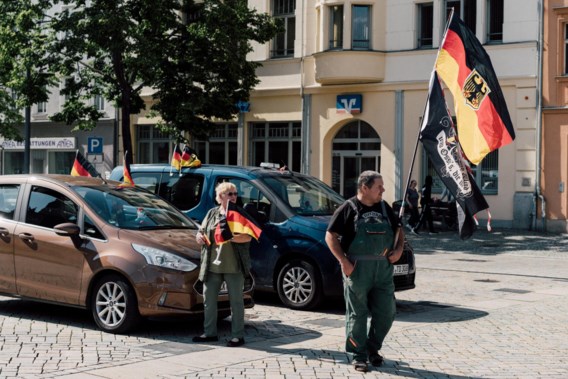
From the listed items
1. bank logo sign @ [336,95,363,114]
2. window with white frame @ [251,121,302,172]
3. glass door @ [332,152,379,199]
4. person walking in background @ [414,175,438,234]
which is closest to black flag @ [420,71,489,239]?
Result: person walking in background @ [414,175,438,234]

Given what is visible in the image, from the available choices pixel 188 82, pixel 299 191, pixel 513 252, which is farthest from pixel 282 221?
pixel 188 82

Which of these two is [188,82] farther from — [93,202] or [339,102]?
[93,202]

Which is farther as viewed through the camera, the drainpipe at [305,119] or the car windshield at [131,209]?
the drainpipe at [305,119]

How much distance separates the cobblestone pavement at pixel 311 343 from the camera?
8.07 metres

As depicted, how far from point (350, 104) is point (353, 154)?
177 centimetres

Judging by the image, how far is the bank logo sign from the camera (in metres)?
31.2

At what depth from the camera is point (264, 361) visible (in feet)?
27.8

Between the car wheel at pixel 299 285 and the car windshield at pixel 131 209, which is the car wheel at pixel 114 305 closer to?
the car windshield at pixel 131 209

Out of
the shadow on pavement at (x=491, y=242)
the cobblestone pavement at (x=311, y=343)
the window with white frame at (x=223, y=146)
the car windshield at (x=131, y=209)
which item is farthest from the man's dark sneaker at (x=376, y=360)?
the window with white frame at (x=223, y=146)

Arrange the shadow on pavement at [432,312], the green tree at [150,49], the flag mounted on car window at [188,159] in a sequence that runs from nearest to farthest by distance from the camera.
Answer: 1. the shadow on pavement at [432,312]
2. the flag mounted on car window at [188,159]
3. the green tree at [150,49]

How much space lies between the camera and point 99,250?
9883mm

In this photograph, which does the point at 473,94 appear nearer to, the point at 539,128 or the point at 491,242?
the point at 491,242

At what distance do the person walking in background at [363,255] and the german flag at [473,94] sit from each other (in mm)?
2732

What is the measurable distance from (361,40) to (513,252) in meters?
11.3
